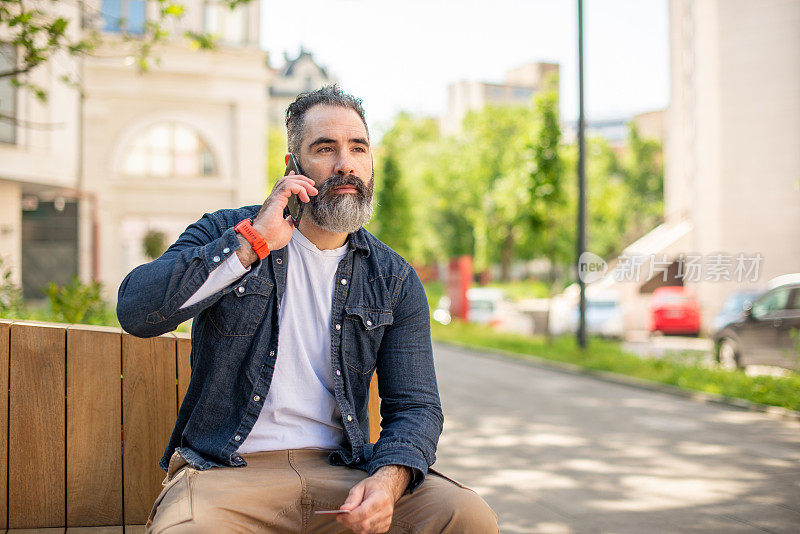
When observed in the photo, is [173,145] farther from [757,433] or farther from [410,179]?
[410,179]

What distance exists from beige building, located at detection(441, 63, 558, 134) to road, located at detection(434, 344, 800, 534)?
8270 cm

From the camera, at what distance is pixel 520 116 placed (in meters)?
53.8

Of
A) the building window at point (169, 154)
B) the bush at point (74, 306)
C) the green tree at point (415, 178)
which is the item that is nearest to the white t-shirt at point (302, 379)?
the bush at point (74, 306)

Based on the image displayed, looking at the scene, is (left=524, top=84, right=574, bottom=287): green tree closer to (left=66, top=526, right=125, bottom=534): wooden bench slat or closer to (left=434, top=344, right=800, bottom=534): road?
(left=434, top=344, right=800, bottom=534): road

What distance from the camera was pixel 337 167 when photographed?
308 centimetres

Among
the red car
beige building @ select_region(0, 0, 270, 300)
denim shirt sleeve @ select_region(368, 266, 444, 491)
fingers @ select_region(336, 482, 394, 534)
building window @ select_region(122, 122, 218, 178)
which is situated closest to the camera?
fingers @ select_region(336, 482, 394, 534)

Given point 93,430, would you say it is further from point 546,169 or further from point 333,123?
point 546,169

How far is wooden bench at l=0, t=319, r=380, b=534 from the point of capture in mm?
3217

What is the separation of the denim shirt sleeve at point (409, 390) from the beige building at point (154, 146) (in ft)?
85.0

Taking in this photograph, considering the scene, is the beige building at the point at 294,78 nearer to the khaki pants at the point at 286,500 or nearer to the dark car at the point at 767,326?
the dark car at the point at 767,326

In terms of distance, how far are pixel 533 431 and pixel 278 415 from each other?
6.35 m

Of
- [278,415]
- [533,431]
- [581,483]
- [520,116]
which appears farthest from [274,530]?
[520,116]

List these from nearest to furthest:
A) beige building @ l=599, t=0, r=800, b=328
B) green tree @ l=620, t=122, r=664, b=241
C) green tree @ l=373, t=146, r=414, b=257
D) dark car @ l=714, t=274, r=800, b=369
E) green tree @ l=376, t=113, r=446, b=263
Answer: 1. dark car @ l=714, t=274, r=800, b=369
2. beige building @ l=599, t=0, r=800, b=328
3. green tree @ l=373, t=146, r=414, b=257
4. green tree @ l=376, t=113, r=446, b=263
5. green tree @ l=620, t=122, r=664, b=241

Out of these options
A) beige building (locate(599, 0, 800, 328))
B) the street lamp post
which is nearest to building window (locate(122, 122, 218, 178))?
beige building (locate(599, 0, 800, 328))
